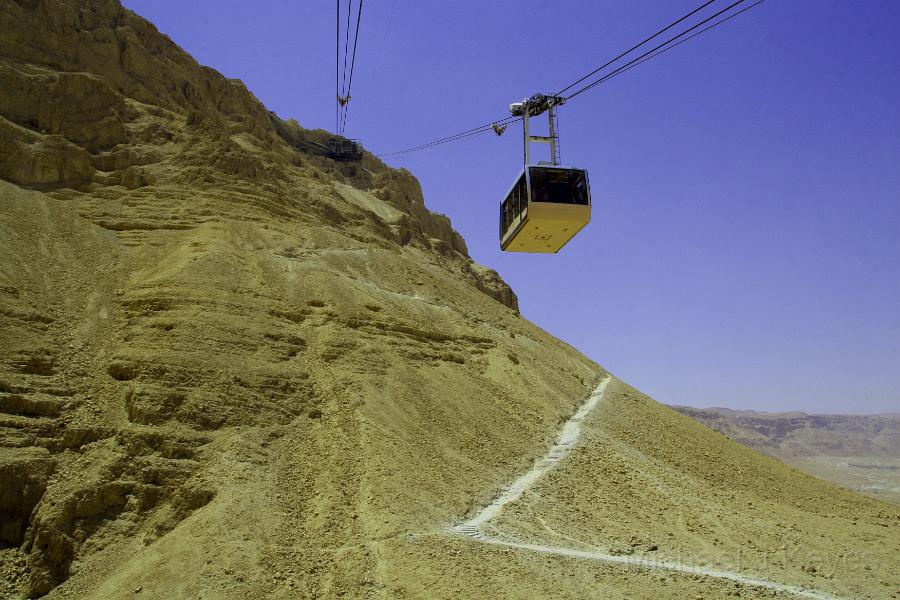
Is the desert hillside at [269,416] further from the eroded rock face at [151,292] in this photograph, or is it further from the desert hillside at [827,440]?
the desert hillside at [827,440]

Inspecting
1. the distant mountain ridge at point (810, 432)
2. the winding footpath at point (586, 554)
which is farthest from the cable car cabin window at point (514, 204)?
the distant mountain ridge at point (810, 432)

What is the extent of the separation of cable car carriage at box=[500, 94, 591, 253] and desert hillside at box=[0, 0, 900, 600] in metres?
5.86

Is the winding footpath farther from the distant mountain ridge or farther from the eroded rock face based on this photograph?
the distant mountain ridge

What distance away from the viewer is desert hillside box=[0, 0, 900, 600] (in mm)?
12602

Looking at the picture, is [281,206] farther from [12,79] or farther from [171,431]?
[171,431]

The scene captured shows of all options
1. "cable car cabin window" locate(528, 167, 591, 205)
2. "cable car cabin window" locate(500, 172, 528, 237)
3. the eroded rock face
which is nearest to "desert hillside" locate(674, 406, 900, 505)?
the eroded rock face

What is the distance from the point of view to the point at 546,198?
17.2 meters

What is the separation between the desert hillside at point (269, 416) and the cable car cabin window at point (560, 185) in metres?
7.09

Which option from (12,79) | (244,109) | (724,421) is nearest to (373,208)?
(244,109)

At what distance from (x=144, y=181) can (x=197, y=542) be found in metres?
19.4

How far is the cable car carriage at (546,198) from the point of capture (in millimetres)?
17234

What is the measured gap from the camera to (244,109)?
4178 cm

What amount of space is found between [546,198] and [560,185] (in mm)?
550

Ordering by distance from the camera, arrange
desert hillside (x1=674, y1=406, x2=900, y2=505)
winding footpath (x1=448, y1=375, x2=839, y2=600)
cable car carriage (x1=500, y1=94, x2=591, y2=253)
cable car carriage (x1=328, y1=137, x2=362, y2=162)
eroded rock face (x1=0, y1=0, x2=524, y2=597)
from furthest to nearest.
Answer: desert hillside (x1=674, y1=406, x2=900, y2=505), cable car carriage (x1=328, y1=137, x2=362, y2=162), cable car carriage (x1=500, y1=94, x2=591, y2=253), eroded rock face (x1=0, y1=0, x2=524, y2=597), winding footpath (x1=448, y1=375, x2=839, y2=600)
